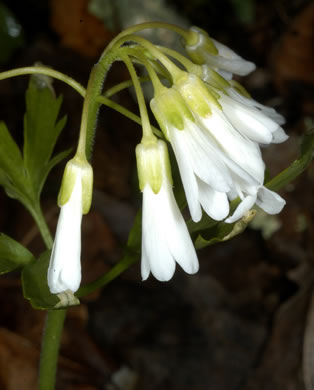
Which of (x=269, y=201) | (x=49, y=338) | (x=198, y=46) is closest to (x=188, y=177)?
(x=269, y=201)

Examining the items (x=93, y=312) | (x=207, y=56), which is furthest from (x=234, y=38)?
(x=207, y=56)

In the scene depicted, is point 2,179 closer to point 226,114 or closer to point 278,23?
point 226,114

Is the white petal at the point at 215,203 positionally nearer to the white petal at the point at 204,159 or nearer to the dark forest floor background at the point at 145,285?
the white petal at the point at 204,159

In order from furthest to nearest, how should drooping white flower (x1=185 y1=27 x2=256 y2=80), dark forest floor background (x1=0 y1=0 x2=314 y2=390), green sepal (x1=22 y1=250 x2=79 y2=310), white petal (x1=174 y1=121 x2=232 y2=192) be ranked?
dark forest floor background (x1=0 y1=0 x2=314 y2=390) → drooping white flower (x1=185 y1=27 x2=256 y2=80) → green sepal (x1=22 y1=250 x2=79 y2=310) → white petal (x1=174 y1=121 x2=232 y2=192)

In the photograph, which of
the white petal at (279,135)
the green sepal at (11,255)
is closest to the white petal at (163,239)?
the white petal at (279,135)

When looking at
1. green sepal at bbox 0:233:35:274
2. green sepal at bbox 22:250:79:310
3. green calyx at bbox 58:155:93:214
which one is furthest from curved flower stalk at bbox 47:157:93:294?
green sepal at bbox 0:233:35:274

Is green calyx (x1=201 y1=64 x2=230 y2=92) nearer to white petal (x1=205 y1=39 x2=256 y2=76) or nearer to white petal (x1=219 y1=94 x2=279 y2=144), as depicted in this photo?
white petal (x1=219 y1=94 x2=279 y2=144)
